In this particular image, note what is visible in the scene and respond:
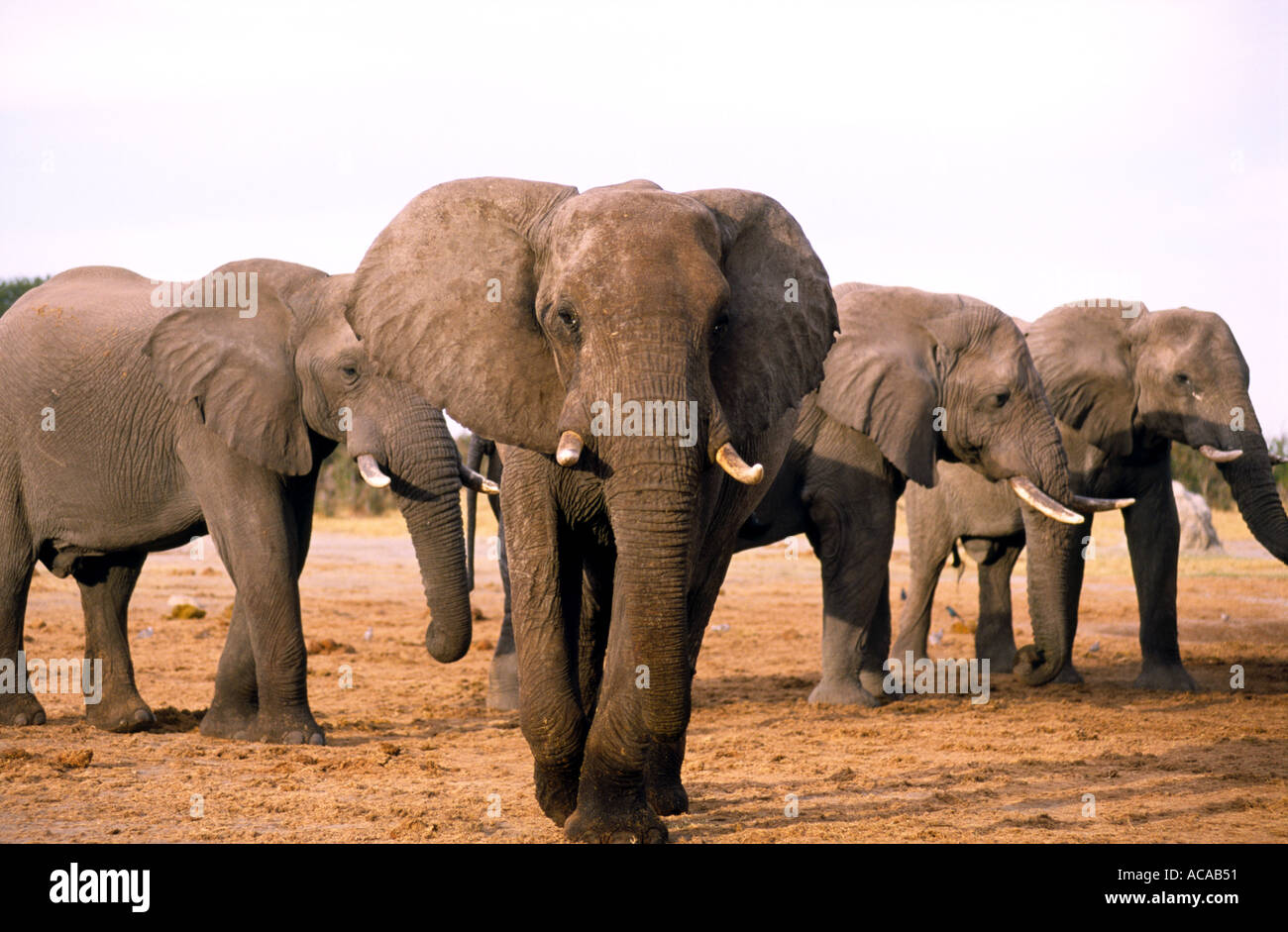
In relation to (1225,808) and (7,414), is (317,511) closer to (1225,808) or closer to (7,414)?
(7,414)

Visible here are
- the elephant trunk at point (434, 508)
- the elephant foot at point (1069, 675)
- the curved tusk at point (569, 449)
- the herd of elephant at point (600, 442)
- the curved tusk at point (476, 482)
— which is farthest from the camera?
the elephant foot at point (1069, 675)

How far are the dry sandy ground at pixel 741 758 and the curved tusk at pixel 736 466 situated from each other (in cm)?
183

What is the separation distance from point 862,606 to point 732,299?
5.19 m

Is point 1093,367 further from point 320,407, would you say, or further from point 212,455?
point 212,455

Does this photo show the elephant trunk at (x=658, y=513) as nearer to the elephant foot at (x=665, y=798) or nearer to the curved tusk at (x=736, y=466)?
the curved tusk at (x=736, y=466)

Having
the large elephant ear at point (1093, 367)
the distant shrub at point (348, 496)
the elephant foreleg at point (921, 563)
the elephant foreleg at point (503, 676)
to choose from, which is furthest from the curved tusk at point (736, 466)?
the distant shrub at point (348, 496)

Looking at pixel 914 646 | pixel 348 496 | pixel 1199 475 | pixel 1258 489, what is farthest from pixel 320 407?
pixel 1199 475

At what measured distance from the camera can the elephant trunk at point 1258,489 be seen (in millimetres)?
11633

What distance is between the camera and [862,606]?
10.4 metres

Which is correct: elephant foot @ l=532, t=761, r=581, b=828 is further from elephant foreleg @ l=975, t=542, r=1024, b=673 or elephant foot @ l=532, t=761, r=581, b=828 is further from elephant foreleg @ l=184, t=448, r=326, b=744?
elephant foreleg @ l=975, t=542, r=1024, b=673

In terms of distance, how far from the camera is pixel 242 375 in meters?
8.86

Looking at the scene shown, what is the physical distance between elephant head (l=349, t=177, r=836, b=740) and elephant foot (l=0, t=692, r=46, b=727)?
4685 millimetres

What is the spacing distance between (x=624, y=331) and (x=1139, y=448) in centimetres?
812
